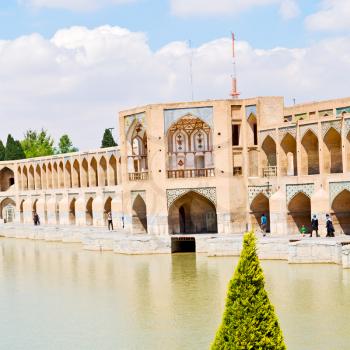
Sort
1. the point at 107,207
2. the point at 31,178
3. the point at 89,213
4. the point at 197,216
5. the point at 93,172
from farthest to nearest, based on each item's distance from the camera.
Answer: the point at 31,178, the point at 93,172, the point at 89,213, the point at 107,207, the point at 197,216

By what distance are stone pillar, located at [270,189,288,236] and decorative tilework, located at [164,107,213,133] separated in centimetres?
359

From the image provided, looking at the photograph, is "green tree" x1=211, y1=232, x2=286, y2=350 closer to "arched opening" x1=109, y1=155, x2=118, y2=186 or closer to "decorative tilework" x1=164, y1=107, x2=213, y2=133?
"decorative tilework" x1=164, y1=107, x2=213, y2=133

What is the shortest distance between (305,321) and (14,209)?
3526 cm

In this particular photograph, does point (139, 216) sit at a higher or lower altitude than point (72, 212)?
lower

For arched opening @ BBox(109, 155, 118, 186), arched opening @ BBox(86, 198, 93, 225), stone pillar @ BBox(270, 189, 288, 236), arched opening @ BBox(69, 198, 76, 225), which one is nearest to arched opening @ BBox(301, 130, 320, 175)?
stone pillar @ BBox(270, 189, 288, 236)

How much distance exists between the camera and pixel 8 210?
45531 mm

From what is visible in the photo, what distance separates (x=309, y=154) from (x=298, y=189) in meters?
1.53

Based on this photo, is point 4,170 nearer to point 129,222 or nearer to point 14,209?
point 14,209

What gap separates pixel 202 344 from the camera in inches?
448

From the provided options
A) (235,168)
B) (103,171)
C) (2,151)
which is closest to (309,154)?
(235,168)

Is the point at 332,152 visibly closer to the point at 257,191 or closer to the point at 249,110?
the point at 257,191

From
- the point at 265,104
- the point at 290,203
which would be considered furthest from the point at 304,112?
the point at 290,203

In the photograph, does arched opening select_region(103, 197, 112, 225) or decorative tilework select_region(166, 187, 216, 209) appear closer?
decorative tilework select_region(166, 187, 216, 209)

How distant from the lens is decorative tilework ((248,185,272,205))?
24.4 m
